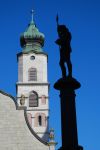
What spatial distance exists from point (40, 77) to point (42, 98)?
2.79 meters

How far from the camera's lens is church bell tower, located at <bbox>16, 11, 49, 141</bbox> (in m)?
47.2

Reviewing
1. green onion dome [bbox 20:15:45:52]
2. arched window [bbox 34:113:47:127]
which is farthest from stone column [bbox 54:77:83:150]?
green onion dome [bbox 20:15:45:52]

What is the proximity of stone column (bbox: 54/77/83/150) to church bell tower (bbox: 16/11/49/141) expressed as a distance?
3111cm

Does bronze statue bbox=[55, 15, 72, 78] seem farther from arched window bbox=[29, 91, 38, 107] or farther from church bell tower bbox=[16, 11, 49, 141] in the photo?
arched window bbox=[29, 91, 38, 107]

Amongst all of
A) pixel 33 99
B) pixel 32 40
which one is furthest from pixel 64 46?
pixel 32 40

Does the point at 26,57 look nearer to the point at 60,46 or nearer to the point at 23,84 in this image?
the point at 23,84

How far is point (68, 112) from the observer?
47.8 feet

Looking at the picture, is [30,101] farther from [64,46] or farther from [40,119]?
[64,46]

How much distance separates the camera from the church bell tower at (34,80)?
155 ft

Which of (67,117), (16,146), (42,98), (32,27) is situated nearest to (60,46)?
(67,117)

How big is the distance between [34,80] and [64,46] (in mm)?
34215

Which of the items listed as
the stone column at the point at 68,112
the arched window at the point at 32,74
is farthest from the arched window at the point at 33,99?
the stone column at the point at 68,112

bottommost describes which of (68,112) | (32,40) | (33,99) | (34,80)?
(68,112)

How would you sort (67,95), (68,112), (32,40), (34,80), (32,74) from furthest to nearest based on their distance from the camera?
(32,40) → (32,74) → (34,80) → (67,95) → (68,112)
